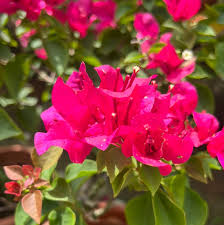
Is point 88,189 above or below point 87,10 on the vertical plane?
below

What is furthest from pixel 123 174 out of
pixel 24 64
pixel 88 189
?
pixel 88 189

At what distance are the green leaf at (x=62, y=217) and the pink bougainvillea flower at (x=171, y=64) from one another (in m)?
0.33

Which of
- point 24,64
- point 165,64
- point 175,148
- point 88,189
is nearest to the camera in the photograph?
point 175,148

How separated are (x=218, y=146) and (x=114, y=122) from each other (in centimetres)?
17

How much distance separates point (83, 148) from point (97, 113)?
6 cm

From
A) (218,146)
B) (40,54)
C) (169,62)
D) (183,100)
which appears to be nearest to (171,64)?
(169,62)

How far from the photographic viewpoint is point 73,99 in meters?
0.48

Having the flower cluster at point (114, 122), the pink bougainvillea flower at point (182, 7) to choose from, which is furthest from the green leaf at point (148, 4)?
the flower cluster at point (114, 122)

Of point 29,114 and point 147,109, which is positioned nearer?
point 147,109

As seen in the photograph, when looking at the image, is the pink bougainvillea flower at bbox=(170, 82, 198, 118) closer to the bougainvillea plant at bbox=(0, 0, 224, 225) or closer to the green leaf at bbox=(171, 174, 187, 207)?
the bougainvillea plant at bbox=(0, 0, 224, 225)

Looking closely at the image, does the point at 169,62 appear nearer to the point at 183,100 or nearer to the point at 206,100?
the point at 183,100

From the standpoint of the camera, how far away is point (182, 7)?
761 millimetres

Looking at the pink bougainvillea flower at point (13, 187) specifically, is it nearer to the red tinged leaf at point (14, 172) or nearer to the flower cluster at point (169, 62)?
the red tinged leaf at point (14, 172)

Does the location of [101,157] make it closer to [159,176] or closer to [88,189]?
[159,176]
